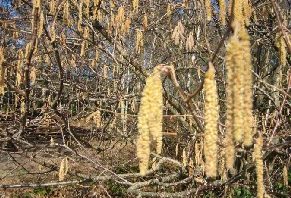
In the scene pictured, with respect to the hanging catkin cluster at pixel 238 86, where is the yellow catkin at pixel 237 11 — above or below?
above

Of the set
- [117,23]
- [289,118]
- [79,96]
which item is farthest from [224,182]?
[79,96]

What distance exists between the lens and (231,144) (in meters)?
1.19

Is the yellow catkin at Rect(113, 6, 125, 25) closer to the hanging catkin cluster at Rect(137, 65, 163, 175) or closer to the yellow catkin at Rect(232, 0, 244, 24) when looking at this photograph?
the yellow catkin at Rect(232, 0, 244, 24)

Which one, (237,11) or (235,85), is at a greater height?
(237,11)

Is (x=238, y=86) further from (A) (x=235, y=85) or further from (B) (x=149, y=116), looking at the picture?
(B) (x=149, y=116)

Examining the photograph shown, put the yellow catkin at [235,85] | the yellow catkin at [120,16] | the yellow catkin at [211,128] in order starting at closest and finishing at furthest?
1. the yellow catkin at [235,85]
2. the yellow catkin at [211,128]
3. the yellow catkin at [120,16]

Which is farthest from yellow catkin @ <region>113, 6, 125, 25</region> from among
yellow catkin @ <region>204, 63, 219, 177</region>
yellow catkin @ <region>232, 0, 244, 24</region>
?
yellow catkin @ <region>204, 63, 219, 177</region>

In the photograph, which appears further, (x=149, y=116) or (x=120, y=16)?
(x=120, y=16)

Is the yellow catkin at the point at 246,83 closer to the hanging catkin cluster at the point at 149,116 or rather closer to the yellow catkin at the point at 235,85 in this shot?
the yellow catkin at the point at 235,85

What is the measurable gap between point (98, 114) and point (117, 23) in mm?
1095

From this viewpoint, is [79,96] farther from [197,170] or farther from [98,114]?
[197,170]

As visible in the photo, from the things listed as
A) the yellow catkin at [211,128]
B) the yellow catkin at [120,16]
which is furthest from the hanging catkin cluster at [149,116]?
the yellow catkin at [120,16]

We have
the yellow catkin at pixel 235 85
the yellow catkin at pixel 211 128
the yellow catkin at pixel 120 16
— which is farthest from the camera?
the yellow catkin at pixel 120 16

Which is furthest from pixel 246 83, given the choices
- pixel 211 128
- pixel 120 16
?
pixel 120 16
